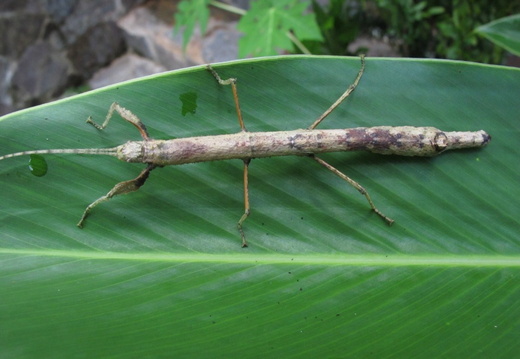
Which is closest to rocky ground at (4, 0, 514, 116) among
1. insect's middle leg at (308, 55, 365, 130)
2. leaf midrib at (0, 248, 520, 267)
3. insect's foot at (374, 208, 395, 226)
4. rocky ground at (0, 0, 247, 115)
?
rocky ground at (0, 0, 247, 115)

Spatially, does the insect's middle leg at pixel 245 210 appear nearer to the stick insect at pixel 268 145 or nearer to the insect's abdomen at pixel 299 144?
the stick insect at pixel 268 145

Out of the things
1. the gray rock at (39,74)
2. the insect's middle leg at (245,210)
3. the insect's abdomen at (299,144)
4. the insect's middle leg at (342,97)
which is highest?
the insect's middle leg at (342,97)

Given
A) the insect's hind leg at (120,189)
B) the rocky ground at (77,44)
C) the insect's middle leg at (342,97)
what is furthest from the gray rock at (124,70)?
the insect's middle leg at (342,97)

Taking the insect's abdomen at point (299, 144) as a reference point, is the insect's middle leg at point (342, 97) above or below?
above

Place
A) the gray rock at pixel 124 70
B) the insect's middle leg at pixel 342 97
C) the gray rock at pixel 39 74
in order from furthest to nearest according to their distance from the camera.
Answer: the gray rock at pixel 124 70
the gray rock at pixel 39 74
the insect's middle leg at pixel 342 97

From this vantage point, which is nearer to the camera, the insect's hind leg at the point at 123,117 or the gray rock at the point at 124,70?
the insect's hind leg at the point at 123,117

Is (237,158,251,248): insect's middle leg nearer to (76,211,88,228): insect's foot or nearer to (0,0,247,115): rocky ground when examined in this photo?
(76,211,88,228): insect's foot

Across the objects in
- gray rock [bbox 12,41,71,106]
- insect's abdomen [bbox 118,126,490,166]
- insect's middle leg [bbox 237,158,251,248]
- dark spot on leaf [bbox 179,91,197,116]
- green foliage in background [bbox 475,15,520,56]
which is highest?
green foliage in background [bbox 475,15,520,56]

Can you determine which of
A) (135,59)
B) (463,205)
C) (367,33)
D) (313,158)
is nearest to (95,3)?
(135,59)
